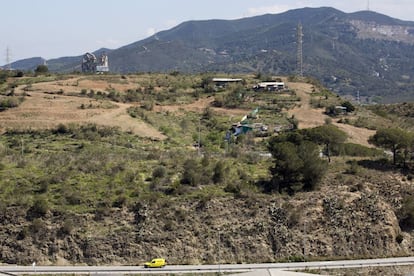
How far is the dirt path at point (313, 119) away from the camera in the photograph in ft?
202

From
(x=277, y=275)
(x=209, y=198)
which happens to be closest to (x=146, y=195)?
(x=209, y=198)

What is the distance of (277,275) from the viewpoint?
27.0 meters

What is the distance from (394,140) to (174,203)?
18.5 meters

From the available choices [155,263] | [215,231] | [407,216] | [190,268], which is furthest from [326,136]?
[155,263]

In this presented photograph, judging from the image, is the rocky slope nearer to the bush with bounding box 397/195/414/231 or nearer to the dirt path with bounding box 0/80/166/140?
the bush with bounding box 397/195/414/231

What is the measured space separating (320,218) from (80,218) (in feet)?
50.6

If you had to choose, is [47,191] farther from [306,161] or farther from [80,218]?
[306,161]

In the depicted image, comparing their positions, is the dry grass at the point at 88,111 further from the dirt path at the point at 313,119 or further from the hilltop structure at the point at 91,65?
the hilltop structure at the point at 91,65

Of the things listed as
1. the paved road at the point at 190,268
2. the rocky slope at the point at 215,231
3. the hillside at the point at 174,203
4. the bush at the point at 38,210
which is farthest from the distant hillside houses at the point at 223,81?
the paved road at the point at 190,268

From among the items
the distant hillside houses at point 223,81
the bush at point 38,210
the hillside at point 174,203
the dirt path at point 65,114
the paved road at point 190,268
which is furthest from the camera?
the distant hillside houses at point 223,81

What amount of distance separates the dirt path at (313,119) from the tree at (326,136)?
8626 millimetres

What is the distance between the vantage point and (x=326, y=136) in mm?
49750

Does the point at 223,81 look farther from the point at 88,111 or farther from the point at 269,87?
the point at 88,111

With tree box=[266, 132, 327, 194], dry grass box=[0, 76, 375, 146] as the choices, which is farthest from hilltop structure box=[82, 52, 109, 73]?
tree box=[266, 132, 327, 194]
